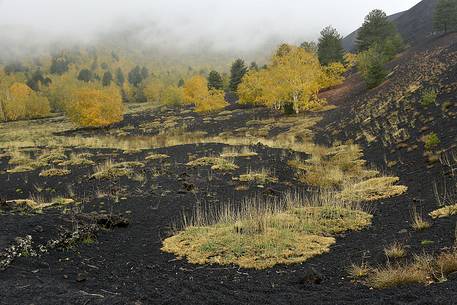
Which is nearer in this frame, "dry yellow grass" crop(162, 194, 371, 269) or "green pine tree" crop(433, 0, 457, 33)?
"dry yellow grass" crop(162, 194, 371, 269)

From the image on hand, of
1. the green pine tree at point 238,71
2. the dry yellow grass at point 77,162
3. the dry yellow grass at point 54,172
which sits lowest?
the dry yellow grass at point 54,172

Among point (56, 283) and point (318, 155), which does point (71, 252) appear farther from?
point (318, 155)

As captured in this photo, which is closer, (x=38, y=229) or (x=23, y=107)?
(x=38, y=229)

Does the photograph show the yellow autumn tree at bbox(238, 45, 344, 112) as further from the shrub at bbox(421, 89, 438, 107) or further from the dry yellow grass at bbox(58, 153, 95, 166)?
the dry yellow grass at bbox(58, 153, 95, 166)

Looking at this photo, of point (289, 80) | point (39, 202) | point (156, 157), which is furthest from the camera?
point (289, 80)

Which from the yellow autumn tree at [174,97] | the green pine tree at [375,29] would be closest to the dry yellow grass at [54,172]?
the green pine tree at [375,29]

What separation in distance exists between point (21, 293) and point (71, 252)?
2860mm

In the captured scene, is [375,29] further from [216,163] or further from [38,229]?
[38,229]

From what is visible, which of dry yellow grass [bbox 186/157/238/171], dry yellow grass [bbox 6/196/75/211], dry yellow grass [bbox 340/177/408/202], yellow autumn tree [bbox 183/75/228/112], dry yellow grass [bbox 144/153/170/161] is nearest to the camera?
dry yellow grass [bbox 340/177/408/202]

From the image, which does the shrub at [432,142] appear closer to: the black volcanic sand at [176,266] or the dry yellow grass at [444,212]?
the black volcanic sand at [176,266]

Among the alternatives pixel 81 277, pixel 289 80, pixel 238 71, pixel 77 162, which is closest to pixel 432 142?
pixel 81 277

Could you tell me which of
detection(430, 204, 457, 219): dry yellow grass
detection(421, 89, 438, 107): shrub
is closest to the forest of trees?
detection(421, 89, 438, 107): shrub

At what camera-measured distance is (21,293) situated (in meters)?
7.16

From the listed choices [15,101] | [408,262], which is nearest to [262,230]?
[408,262]
